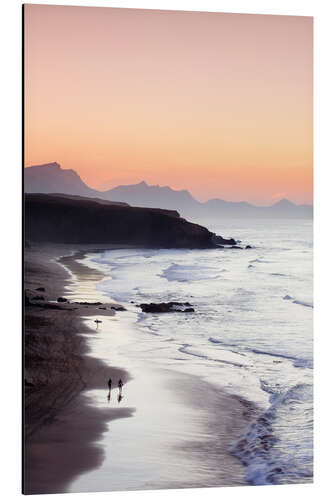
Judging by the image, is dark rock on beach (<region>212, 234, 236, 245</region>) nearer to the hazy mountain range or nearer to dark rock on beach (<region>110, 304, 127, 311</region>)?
the hazy mountain range

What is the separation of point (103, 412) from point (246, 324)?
3.79ft

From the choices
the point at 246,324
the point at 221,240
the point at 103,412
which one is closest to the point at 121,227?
the point at 221,240

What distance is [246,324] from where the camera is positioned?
684 cm

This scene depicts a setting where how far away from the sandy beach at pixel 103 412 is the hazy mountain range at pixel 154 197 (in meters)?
0.44

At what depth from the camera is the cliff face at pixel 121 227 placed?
22.1ft

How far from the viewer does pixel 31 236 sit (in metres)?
6.57

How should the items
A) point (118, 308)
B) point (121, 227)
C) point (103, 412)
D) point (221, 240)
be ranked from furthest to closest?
point (221, 240)
point (121, 227)
point (118, 308)
point (103, 412)

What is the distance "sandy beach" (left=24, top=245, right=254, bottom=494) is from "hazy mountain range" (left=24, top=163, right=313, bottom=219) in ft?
1.46

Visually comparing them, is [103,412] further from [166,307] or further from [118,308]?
[166,307]

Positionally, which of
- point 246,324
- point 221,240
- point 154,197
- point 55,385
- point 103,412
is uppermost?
point 154,197

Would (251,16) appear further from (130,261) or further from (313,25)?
(130,261)

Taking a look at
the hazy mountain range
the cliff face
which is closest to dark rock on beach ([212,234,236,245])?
the cliff face

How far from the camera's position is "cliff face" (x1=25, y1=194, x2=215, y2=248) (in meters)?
6.75
